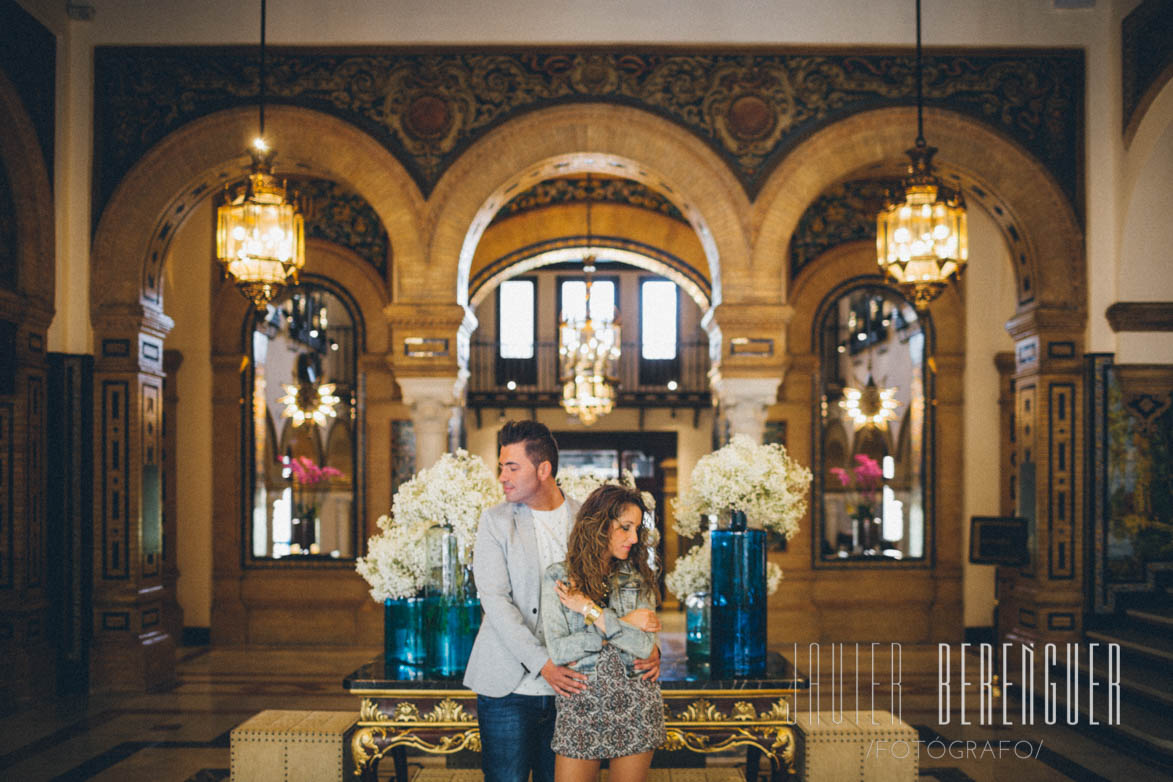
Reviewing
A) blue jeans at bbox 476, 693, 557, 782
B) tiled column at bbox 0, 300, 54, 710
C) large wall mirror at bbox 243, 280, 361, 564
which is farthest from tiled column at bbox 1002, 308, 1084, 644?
tiled column at bbox 0, 300, 54, 710

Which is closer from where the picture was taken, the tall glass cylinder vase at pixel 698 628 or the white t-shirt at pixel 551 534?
the white t-shirt at pixel 551 534

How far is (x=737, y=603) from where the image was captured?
4.37 m

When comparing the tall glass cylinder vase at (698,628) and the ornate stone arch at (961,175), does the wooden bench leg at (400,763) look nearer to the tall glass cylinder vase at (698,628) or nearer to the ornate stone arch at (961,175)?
the tall glass cylinder vase at (698,628)

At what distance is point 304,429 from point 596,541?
28.8 feet

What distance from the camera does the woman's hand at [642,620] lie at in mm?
3297

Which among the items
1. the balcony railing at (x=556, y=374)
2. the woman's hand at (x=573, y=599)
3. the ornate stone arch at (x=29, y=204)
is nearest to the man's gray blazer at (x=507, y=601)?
the woman's hand at (x=573, y=599)

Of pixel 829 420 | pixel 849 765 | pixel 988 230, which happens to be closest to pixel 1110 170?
pixel 988 230

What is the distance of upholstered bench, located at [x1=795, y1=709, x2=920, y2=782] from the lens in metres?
4.19

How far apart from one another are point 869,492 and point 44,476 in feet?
27.1

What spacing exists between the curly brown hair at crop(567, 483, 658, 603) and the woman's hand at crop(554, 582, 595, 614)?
20 millimetres

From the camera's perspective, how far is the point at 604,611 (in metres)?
3.28

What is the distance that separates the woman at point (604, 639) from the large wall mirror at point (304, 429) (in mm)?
7861

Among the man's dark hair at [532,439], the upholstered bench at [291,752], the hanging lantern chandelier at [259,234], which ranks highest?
the hanging lantern chandelier at [259,234]

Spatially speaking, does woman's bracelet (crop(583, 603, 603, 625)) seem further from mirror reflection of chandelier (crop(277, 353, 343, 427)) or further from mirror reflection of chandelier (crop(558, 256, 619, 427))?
mirror reflection of chandelier (crop(277, 353, 343, 427))
